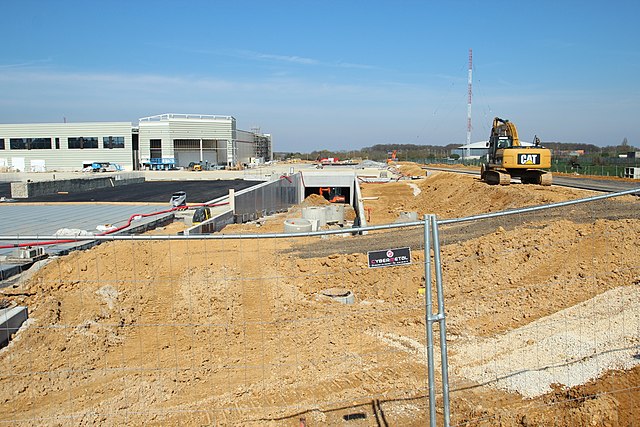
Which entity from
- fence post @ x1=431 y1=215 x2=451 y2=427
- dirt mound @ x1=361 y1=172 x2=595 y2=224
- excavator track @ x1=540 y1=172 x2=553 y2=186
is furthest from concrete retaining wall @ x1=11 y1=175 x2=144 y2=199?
fence post @ x1=431 y1=215 x2=451 y2=427

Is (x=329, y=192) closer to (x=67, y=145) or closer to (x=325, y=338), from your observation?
(x=325, y=338)

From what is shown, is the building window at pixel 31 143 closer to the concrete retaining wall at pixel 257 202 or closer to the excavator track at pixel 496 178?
the concrete retaining wall at pixel 257 202

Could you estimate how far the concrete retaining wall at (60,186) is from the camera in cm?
3241

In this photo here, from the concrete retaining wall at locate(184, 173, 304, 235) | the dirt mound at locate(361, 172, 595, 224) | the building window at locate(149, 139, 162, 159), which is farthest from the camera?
the building window at locate(149, 139, 162, 159)

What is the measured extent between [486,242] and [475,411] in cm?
825

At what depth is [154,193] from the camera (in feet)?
120

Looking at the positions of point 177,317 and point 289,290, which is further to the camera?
point 289,290

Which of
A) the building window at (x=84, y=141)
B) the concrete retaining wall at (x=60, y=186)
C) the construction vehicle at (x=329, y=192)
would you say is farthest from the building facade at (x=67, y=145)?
the construction vehicle at (x=329, y=192)

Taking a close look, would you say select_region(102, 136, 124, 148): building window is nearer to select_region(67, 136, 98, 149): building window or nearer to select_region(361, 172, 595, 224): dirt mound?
select_region(67, 136, 98, 149): building window

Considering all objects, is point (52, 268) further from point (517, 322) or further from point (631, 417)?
point (631, 417)

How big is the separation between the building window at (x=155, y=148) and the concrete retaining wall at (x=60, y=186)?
27.8m

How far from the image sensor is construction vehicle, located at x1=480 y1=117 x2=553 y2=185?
23203 mm

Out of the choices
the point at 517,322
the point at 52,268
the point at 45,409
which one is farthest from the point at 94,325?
the point at 517,322

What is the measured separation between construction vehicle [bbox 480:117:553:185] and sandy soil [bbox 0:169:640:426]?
8900mm
